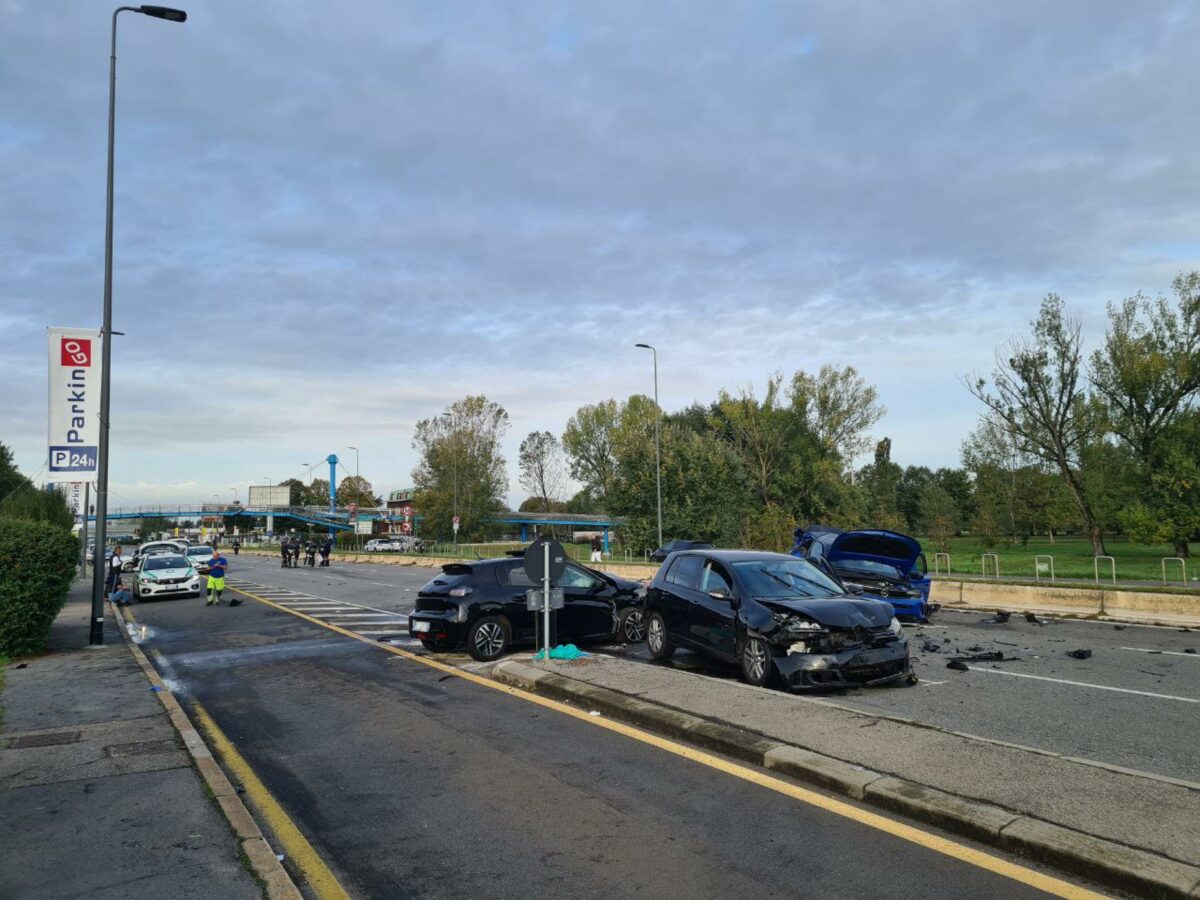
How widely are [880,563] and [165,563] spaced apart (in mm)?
22529

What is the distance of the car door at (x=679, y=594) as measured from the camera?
1044 cm

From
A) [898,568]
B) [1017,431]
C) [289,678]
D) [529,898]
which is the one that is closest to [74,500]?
[289,678]

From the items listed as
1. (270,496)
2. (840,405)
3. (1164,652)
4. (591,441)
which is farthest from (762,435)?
(270,496)

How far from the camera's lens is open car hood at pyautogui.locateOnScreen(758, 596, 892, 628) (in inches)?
338

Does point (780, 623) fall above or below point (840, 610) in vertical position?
below

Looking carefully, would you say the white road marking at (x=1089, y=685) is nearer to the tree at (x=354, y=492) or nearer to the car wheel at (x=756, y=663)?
the car wheel at (x=756, y=663)

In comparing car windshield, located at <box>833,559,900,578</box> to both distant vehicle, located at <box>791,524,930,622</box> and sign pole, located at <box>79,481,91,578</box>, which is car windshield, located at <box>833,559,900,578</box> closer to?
distant vehicle, located at <box>791,524,930,622</box>

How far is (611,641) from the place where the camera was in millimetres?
12703

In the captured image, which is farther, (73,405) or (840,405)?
(840,405)

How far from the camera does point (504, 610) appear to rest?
11680 mm

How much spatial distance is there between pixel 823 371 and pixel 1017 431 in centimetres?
1825

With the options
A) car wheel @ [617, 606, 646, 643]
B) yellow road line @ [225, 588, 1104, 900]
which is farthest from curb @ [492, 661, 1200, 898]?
car wheel @ [617, 606, 646, 643]

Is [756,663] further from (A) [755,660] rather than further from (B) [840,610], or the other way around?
(B) [840,610]

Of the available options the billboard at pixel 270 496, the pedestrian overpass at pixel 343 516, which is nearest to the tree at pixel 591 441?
the pedestrian overpass at pixel 343 516
